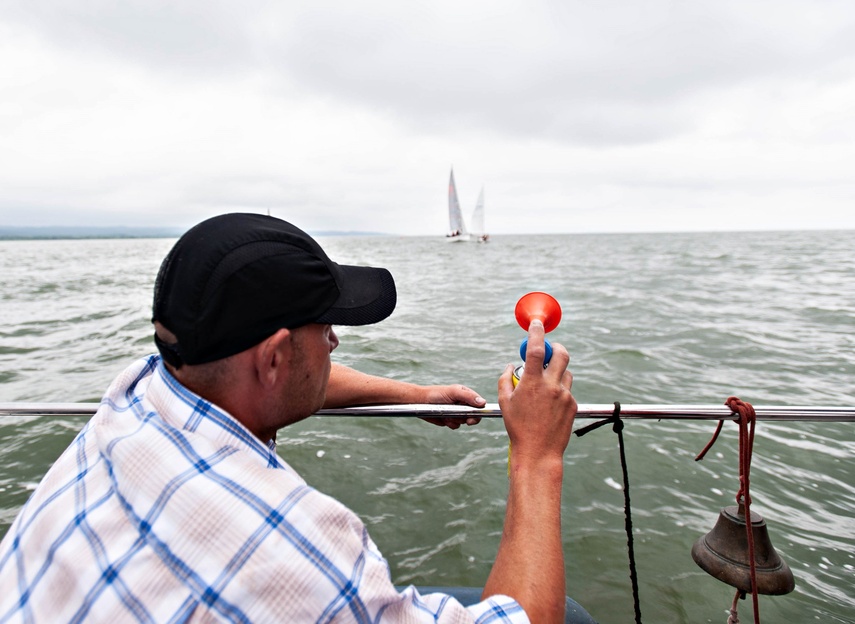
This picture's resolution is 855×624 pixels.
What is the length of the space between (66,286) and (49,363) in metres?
13.5

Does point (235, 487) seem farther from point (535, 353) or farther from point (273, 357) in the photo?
point (535, 353)

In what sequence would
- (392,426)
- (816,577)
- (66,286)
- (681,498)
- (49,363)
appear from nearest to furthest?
(816,577), (681,498), (392,426), (49,363), (66,286)

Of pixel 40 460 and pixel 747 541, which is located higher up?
pixel 747 541

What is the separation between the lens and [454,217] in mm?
59375

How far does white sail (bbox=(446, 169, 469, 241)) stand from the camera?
56.2 meters

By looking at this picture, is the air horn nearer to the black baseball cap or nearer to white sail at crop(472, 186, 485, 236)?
the black baseball cap

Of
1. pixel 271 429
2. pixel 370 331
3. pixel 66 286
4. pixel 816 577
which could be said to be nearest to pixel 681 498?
pixel 816 577

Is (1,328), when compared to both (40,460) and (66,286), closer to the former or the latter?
(40,460)

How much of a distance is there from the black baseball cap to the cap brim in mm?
94

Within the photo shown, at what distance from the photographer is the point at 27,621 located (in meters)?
0.78

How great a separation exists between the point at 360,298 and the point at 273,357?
301 millimetres

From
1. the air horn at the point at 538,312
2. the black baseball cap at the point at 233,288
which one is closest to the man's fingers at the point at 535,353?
the air horn at the point at 538,312

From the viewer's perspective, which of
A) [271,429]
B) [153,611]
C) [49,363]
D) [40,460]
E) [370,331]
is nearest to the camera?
[153,611]

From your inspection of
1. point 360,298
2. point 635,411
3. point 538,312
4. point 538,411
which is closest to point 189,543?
point 360,298
